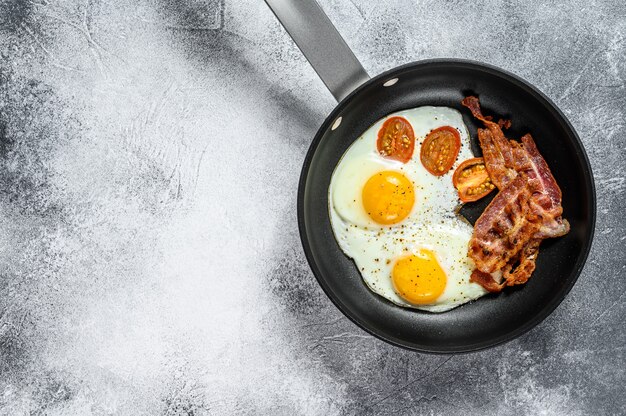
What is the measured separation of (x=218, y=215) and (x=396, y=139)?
71 centimetres

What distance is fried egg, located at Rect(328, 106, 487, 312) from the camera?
2256mm

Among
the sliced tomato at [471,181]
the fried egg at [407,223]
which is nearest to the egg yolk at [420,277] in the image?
the fried egg at [407,223]

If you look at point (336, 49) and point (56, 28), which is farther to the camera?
point (56, 28)

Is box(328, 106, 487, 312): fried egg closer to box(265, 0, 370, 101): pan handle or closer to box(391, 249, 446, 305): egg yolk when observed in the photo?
box(391, 249, 446, 305): egg yolk

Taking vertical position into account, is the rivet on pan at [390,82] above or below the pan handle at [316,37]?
below

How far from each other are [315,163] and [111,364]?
3.52ft

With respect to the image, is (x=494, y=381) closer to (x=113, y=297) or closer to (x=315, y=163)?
(x=315, y=163)

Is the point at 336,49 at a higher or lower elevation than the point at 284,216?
higher

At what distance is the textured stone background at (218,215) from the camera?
7.74ft

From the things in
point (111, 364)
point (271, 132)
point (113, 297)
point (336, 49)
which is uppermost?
point (336, 49)

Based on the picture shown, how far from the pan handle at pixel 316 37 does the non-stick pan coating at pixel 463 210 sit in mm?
113

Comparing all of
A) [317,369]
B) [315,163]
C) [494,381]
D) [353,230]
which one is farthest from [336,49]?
[494,381]

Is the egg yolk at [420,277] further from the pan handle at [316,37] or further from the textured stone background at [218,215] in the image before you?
the pan handle at [316,37]

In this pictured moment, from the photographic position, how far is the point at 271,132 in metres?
2.38
